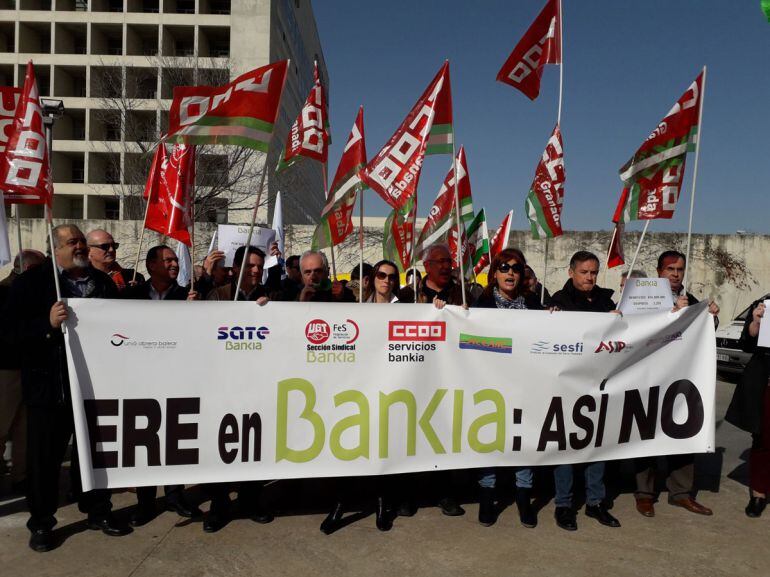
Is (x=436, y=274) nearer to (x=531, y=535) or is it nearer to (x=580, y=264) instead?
(x=580, y=264)

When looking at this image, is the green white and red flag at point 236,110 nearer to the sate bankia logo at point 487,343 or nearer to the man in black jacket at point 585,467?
the sate bankia logo at point 487,343

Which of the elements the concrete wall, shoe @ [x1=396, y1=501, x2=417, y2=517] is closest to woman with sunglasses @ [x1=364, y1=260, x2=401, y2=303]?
shoe @ [x1=396, y1=501, x2=417, y2=517]

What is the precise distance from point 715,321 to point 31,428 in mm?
4888

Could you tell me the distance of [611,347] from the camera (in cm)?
432

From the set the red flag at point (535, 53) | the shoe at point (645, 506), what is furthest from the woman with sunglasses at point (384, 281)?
the red flag at point (535, 53)

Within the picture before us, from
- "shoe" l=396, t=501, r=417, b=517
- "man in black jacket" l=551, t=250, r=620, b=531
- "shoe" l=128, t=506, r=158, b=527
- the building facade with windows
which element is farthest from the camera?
the building facade with windows

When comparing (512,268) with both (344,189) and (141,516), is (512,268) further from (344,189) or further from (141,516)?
(141,516)

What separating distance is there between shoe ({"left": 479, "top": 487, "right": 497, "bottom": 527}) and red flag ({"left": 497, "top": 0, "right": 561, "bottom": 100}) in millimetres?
3945

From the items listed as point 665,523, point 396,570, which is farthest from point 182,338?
point 665,523

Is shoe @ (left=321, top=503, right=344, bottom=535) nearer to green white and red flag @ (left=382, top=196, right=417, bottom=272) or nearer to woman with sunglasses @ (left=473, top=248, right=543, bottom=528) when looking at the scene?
woman with sunglasses @ (left=473, top=248, right=543, bottom=528)

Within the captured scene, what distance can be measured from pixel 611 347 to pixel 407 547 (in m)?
1.99

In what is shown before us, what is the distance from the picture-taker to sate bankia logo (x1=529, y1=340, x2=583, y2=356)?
4227 mm

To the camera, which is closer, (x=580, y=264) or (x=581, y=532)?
(x=581, y=532)

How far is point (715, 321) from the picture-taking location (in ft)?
15.2
